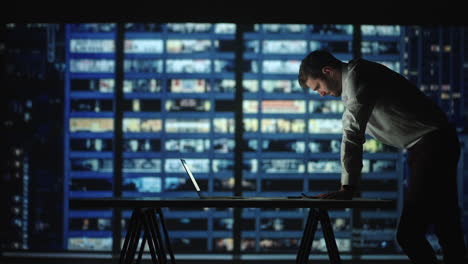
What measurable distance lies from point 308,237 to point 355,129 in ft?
2.22

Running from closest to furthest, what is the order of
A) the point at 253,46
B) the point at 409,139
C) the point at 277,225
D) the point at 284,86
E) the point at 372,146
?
the point at 409,139
the point at 372,146
the point at 253,46
the point at 284,86
the point at 277,225

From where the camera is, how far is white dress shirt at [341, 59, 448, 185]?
1751 millimetres

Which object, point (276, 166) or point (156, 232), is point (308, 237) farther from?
point (276, 166)

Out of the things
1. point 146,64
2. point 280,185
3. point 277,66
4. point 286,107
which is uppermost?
point 146,64

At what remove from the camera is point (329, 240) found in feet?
7.18

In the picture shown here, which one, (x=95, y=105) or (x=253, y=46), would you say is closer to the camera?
(x=95, y=105)

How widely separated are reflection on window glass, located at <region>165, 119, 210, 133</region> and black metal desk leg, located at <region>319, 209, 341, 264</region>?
22.3 metres

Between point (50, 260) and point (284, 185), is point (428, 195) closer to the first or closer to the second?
point (50, 260)

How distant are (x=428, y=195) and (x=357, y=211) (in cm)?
256

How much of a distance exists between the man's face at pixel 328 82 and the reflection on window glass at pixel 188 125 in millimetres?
22436

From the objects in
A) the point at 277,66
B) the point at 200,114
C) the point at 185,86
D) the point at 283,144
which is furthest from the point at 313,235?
the point at 277,66

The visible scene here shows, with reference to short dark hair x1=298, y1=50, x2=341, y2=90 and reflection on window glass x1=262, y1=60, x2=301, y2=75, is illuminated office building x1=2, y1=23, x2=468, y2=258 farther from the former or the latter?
short dark hair x1=298, y1=50, x2=341, y2=90

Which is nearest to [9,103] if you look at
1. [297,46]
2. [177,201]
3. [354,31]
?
[177,201]

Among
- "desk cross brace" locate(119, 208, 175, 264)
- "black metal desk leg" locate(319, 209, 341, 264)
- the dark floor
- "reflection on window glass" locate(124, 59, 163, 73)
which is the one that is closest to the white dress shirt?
"black metal desk leg" locate(319, 209, 341, 264)
